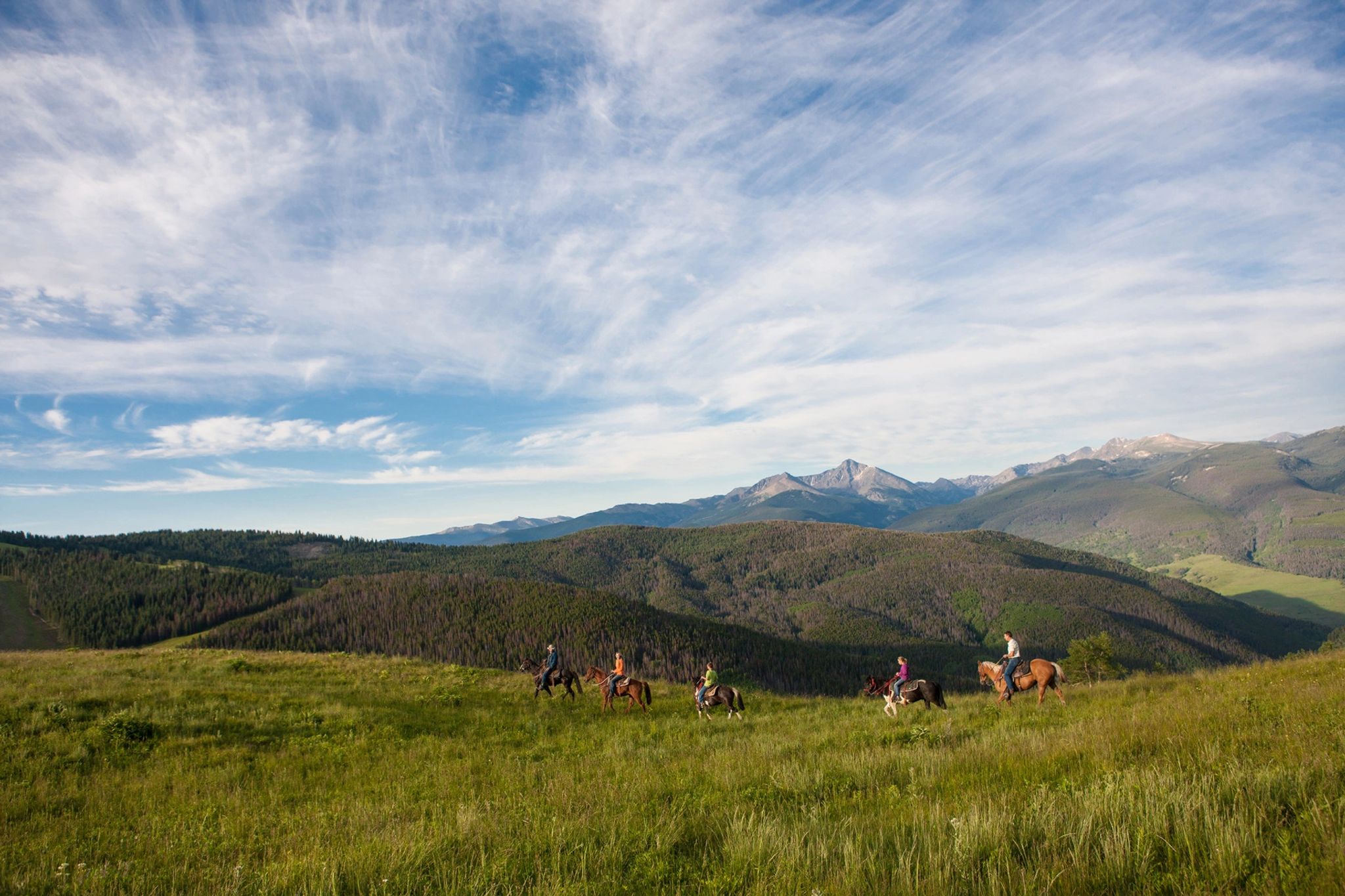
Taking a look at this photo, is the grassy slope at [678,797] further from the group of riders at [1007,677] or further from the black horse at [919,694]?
the black horse at [919,694]

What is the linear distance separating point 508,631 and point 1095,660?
11368 centimetres

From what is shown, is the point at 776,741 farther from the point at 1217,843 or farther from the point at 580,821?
the point at 1217,843

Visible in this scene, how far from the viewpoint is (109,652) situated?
29.9 m

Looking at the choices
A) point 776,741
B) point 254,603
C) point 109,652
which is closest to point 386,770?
point 776,741

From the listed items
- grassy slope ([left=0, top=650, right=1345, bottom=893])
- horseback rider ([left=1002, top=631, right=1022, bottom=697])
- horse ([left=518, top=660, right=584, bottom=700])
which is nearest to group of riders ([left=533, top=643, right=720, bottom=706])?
horse ([left=518, top=660, right=584, bottom=700])

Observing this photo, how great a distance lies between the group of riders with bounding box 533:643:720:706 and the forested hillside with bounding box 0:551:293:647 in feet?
491

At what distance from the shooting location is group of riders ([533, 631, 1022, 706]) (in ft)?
66.5

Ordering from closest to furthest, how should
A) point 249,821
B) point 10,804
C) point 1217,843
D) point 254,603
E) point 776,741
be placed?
point 1217,843
point 249,821
point 10,804
point 776,741
point 254,603

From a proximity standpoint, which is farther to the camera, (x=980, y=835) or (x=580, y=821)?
(x=580, y=821)

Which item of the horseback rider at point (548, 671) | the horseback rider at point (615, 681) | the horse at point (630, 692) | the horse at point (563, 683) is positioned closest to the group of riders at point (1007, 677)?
the horse at point (630, 692)

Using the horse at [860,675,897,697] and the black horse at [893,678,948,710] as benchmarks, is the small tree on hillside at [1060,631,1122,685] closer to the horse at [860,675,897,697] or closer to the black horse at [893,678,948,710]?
the horse at [860,675,897,697]

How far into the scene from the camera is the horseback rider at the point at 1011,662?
792 inches

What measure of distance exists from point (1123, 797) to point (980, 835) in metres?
1.87

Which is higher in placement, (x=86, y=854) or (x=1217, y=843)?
(x=1217, y=843)
